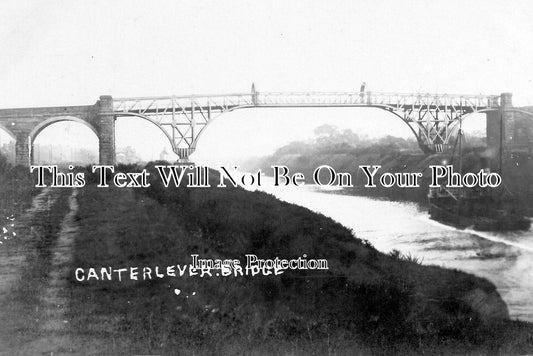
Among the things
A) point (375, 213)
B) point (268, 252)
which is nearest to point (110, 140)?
point (268, 252)

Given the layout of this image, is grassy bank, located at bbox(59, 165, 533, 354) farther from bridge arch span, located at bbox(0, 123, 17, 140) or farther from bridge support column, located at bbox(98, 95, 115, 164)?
bridge arch span, located at bbox(0, 123, 17, 140)

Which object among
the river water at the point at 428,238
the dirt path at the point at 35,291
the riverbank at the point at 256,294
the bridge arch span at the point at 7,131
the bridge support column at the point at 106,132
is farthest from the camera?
the bridge arch span at the point at 7,131

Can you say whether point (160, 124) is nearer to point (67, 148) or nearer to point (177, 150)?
point (177, 150)

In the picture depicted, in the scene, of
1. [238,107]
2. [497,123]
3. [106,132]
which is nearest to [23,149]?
[106,132]

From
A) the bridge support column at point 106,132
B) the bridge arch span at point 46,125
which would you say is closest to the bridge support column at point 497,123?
the bridge support column at point 106,132

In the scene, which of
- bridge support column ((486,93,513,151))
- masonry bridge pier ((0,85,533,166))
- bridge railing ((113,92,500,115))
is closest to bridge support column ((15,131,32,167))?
masonry bridge pier ((0,85,533,166))

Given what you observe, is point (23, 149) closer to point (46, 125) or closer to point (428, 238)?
point (46, 125)

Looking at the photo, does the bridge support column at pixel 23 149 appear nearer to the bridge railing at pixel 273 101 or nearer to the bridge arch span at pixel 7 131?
the bridge arch span at pixel 7 131
